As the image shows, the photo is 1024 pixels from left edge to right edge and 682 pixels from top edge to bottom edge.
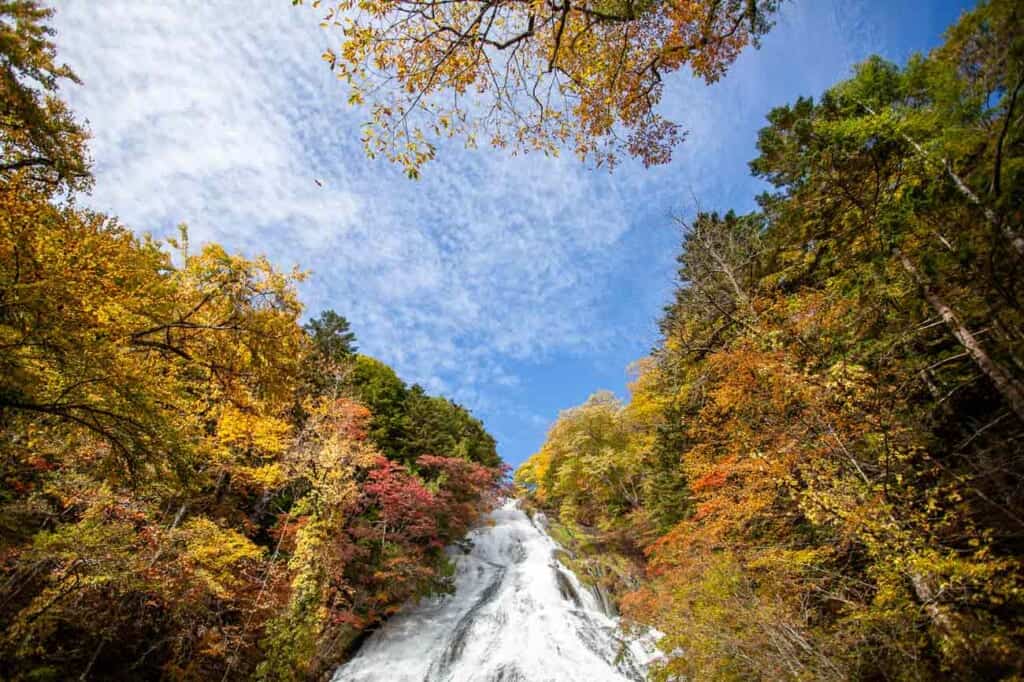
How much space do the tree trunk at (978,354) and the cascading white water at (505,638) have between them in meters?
10.0

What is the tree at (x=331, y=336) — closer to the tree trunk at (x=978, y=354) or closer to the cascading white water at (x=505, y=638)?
the cascading white water at (x=505, y=638)

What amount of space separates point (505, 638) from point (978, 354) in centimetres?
1320

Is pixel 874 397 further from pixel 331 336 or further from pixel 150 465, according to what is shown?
pixel 331 336

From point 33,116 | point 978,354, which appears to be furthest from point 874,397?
point 33,116

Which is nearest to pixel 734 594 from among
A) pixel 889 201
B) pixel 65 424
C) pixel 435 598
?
pixel 889 201

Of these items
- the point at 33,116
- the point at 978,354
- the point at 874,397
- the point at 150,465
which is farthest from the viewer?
the point at 150,465

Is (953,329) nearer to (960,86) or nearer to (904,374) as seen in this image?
(904,374)

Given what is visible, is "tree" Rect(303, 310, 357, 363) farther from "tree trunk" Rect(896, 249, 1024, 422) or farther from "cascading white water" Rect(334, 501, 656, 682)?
"tree trunk" Rect(896, 249, 1024, 422)

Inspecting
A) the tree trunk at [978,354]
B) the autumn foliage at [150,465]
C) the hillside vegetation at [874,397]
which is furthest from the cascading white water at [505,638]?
the tree trunk at [978,354]

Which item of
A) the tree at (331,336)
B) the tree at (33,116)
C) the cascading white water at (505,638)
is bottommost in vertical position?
the cascading white water at (505,638)

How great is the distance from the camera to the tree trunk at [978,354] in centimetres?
504

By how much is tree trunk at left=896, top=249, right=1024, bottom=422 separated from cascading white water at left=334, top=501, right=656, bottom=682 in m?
10.0

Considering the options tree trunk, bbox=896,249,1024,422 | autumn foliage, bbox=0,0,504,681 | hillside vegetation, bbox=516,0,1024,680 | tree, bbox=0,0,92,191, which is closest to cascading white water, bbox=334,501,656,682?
autumn foliage, bbox=0,0,504,681

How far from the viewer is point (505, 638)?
39.4 ft
